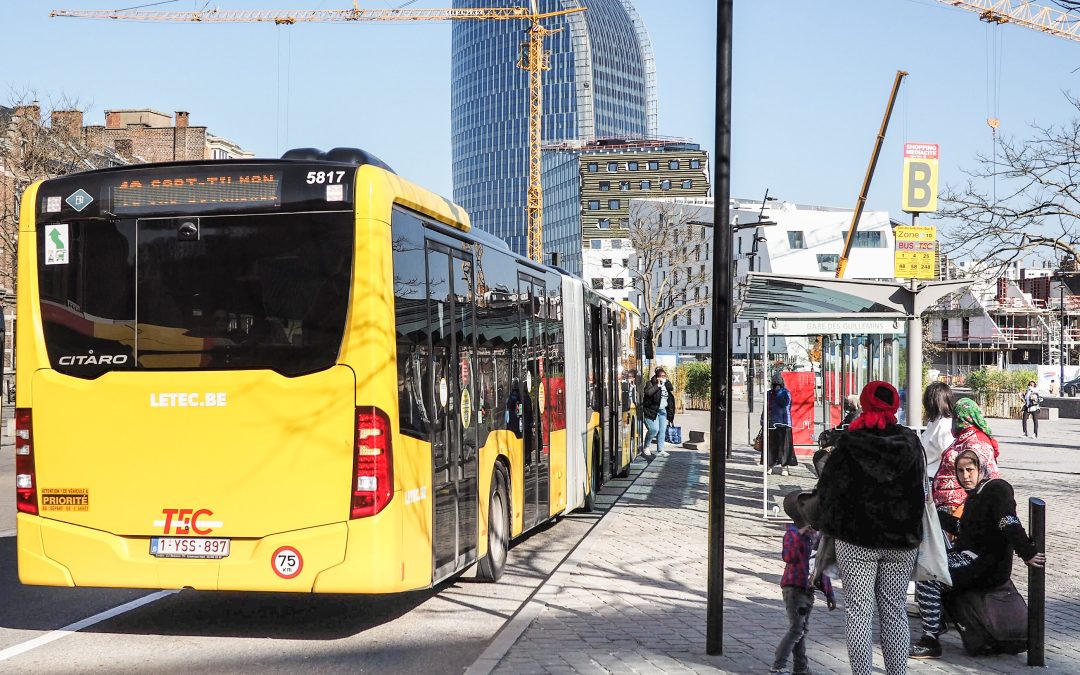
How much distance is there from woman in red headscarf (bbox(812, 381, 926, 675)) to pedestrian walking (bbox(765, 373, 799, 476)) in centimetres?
1463

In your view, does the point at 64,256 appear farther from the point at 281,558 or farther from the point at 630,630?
the point at 630,630

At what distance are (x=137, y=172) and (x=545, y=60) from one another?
102 meters

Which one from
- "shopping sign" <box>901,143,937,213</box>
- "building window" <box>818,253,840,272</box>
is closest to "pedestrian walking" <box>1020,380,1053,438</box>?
"shopping sign" <box>901,143,937,213</box>

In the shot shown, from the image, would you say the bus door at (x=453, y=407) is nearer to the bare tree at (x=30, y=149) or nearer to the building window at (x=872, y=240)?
the bare tree at (x=30, y=149)

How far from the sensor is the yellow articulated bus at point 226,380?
7754 millimetres

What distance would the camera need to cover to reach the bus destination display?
7996 mm

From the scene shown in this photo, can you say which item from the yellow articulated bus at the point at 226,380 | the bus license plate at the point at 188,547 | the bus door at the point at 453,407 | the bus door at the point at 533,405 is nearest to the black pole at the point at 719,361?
the yellow articulated bus at the point at 226,380

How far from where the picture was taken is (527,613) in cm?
872

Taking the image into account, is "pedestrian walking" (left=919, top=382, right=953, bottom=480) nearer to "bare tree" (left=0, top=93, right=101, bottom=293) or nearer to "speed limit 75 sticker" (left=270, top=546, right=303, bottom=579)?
"speed limit 75 sticker" (left=270, top=546, right=303, bottom=579)

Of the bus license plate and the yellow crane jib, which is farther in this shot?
the yellow crane jib

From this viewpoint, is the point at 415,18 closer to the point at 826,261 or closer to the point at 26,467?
the point at 826,261

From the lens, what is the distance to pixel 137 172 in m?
8.24

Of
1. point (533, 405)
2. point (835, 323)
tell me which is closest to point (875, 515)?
point (533, 405)

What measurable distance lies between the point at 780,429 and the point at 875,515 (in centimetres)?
1534
